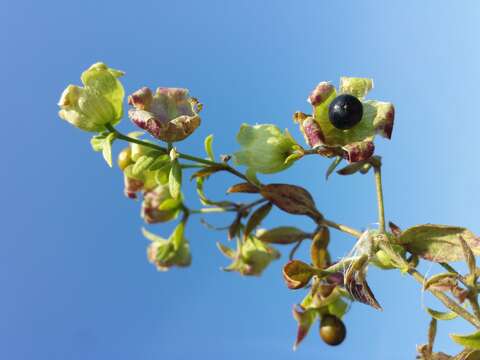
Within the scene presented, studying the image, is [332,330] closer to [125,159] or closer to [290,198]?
[290,198]

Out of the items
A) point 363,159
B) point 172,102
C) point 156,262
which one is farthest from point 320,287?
point 156,262

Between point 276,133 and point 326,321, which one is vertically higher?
point 276,133

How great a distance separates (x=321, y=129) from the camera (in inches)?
42.2

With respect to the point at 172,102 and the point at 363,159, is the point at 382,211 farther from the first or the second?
the point at 172,102

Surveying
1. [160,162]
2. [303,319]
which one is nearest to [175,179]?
[160,162]

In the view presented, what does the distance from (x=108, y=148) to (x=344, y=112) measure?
1.63 feet

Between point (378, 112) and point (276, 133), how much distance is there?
8.9 inches

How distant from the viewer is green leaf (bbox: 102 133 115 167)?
3.40 feet

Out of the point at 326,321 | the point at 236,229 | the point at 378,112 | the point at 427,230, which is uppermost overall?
the point at 378,112

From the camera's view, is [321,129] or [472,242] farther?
[321,129]

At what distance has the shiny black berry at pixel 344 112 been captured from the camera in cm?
105

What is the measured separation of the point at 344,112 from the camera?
1.05 m

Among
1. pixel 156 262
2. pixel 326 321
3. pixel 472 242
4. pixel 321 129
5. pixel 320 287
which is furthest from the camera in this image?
pixel 156 262

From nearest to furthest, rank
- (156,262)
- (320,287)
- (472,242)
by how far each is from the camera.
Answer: (472,242) → (320,287) → (156,262)
